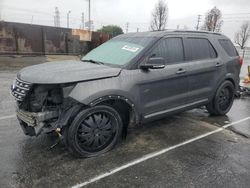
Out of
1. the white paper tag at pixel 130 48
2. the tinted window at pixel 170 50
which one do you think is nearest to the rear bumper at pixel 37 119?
the white paper tag at pixel 130 48

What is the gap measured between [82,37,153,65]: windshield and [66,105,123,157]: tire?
2.97 feet

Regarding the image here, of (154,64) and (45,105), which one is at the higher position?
(154,64)

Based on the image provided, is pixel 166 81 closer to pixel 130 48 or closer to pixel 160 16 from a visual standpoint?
pixel 130 48

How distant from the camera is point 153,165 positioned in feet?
11.5

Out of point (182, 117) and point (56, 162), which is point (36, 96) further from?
point (182, 117)

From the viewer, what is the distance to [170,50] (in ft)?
14.7

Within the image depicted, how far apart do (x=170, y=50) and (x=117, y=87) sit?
Result: 141 centimetres

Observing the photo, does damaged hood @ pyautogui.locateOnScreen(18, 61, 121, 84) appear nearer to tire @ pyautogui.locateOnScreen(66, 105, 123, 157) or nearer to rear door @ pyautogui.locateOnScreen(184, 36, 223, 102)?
tire @ pyautogui.locateOnScreen(66, 105, 123, 157)

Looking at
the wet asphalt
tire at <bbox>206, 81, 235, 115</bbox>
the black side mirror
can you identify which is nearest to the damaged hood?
the black side mirror

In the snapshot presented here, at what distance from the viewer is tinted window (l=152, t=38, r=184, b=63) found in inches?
169

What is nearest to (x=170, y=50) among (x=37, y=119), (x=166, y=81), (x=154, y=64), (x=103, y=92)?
(x=166, y=81)

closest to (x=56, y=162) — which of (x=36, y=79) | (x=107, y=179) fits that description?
(x=107, y=179)

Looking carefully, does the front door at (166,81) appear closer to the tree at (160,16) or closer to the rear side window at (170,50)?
the rear side window at (170,50)

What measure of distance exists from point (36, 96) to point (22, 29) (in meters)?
14.4
